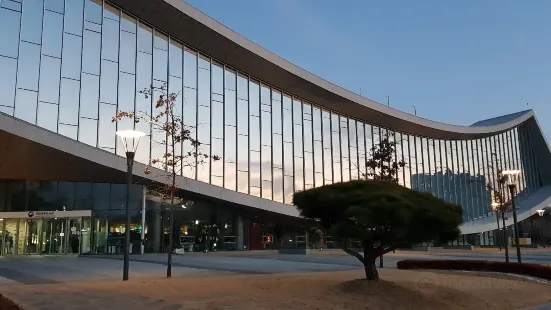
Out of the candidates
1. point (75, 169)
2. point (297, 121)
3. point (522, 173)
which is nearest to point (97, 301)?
point (75, 169)

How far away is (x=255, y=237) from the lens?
47.5 metres

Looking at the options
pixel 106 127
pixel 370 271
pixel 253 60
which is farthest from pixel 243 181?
pixel 370 271

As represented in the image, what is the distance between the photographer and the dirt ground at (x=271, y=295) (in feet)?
38.5

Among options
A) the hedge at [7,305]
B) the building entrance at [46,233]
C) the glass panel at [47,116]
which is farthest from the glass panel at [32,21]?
the hedge at [7,305]

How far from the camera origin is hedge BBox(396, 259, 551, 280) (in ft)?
74.2

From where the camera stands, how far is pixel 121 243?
1542 inches

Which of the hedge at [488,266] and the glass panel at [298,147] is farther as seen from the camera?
the glass panel at [298,147]

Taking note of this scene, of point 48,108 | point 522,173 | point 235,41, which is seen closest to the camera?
point 48,108

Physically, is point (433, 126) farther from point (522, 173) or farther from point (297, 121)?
point (522, 173)

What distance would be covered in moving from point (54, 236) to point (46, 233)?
0.67 metres

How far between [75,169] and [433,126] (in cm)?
4509

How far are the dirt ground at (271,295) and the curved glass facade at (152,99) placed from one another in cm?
1317

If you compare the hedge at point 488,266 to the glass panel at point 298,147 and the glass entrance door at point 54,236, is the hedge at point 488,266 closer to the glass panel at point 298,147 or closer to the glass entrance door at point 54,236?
the glass panel at point 298,147

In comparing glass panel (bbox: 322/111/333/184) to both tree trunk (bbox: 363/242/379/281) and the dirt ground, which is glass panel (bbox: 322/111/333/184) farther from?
tree trunk (bbox: 363/242/379/281)
